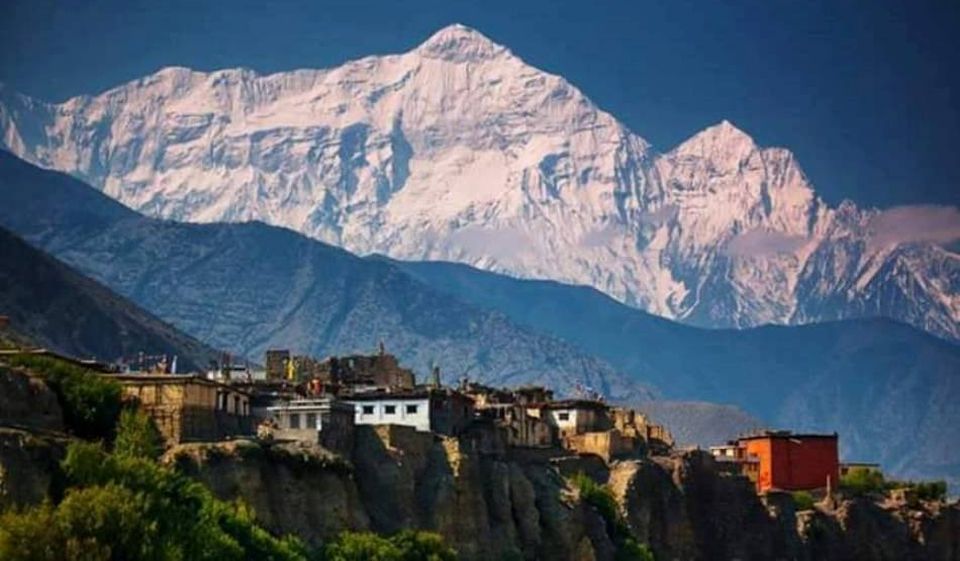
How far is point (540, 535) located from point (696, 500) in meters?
28.1

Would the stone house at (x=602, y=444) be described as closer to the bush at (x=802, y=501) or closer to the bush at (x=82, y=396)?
the bush at (x=802, y=501)

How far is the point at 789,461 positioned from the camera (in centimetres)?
16025

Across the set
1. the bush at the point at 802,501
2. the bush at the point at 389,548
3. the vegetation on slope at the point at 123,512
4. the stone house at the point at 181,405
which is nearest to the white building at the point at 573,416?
the bush at the point at 802,501

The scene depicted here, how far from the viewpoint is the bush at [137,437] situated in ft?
261

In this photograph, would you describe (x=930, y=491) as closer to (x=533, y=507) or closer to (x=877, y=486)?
(x=877, y=486)

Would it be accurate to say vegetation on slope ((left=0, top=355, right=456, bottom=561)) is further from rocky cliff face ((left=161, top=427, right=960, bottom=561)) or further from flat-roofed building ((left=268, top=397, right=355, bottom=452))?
flat-roofed building ((left=268, top=397, right=355, bottom=452))

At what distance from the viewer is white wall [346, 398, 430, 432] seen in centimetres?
10944

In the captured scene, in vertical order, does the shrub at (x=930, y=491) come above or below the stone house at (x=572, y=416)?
below

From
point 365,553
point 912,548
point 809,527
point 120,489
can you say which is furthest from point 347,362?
point 120,489

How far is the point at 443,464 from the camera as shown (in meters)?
99.9

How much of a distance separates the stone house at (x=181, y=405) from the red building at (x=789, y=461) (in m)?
73.7

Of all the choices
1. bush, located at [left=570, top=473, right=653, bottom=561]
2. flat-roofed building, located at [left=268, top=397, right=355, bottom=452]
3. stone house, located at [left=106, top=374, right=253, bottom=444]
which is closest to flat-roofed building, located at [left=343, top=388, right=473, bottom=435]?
bush, located at [left=570, top=473, right=653, bottom=561]

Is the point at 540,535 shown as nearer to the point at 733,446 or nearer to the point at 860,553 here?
the point at 860,553

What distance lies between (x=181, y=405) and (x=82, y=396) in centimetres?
531
